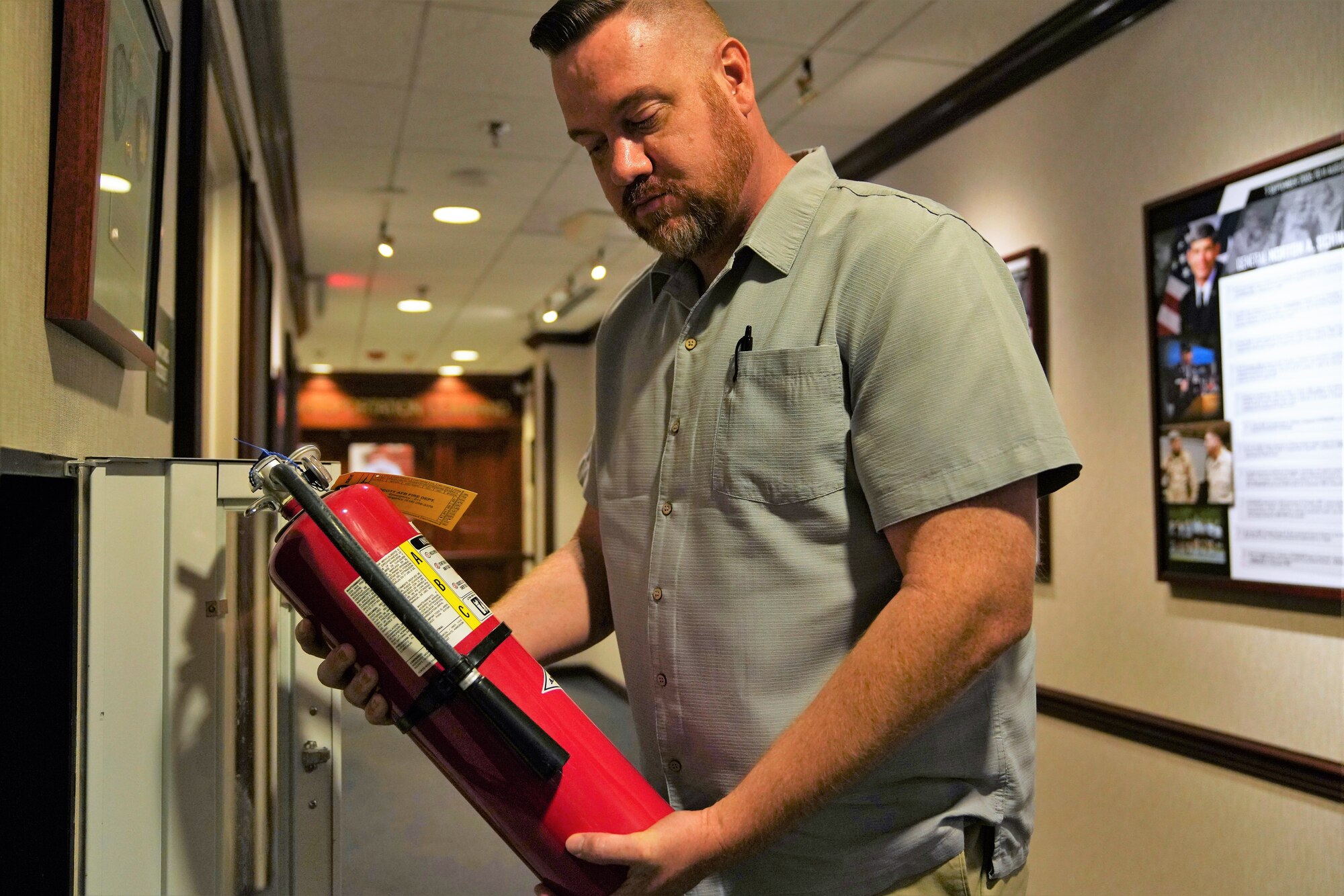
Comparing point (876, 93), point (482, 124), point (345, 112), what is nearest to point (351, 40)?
point (345, 112)

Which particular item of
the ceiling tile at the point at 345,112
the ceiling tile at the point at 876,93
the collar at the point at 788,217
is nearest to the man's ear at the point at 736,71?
the collar at the point at 788,217

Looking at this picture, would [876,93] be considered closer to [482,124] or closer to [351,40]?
[482,124]

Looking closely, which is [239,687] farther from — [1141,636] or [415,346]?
[415,346]

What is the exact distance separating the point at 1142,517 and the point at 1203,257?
73 centimetres

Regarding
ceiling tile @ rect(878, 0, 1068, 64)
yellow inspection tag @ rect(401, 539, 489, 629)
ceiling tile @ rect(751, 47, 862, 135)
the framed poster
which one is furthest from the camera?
ceiling tile @ rect(751, 47, 862, 135)

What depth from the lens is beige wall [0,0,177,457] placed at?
2.79 feet

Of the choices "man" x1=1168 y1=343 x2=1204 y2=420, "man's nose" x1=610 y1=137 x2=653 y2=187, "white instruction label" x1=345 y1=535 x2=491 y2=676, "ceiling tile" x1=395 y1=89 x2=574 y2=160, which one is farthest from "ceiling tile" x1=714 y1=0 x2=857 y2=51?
"white instruction label" x1=345 y1=535 x2=491 y2=676

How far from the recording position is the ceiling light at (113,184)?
114 cm

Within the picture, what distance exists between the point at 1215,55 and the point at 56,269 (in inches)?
106

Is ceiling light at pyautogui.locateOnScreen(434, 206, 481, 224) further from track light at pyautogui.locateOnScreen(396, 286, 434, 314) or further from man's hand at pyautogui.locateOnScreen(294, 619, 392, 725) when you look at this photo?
man's hand at pyautogui.locateOnScreen(294, 619, 392, 725)

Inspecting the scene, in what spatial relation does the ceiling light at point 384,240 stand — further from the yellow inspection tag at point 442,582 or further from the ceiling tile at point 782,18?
the yellow inspection tag at point 442,582

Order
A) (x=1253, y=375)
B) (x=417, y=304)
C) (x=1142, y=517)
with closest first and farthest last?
(x=1253, y=375) < (x=1142, y=517) < (x=417, y=304)

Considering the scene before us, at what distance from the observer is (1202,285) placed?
2.60 metres

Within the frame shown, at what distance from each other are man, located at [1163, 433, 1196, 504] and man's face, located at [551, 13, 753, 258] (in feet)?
6.40
